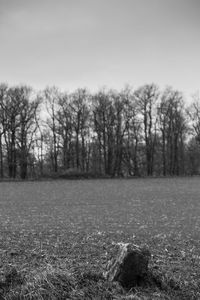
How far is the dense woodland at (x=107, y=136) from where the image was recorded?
68875mm

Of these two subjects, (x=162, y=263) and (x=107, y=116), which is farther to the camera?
(x=107, y=116)

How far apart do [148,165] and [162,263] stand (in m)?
68.4

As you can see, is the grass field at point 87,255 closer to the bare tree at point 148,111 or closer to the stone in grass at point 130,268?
the stone in grass at point 130,268

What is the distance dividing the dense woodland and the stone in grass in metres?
60.8

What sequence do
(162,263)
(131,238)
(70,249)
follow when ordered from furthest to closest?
(131,238), (70,249), (162,263)

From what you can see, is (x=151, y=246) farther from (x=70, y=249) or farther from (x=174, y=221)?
(x=174, y=221)

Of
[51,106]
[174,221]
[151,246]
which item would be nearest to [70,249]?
[151,246]

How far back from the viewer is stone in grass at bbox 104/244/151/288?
6391 mm

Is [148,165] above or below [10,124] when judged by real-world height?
below

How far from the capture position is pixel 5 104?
66.1 m

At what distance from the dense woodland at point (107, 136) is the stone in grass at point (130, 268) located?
60798 millimetres

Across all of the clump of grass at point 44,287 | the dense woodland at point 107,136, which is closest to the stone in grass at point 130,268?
the clump of grass at point 44,287

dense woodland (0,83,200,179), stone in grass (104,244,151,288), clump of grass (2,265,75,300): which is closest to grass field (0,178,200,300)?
clump of grass (2,265,75,300)

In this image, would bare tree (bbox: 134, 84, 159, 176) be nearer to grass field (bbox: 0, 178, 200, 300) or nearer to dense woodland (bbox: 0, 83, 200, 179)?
dense woodland (bbox: 0, 83, 200, 179)
